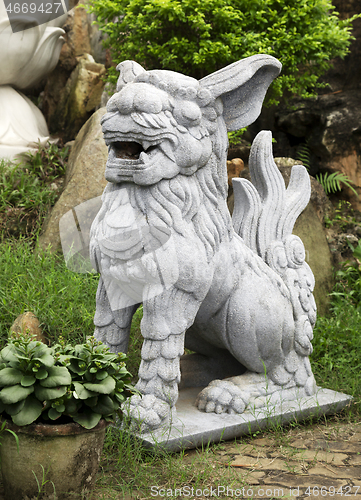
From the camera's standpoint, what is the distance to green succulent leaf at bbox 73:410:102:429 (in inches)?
76.9

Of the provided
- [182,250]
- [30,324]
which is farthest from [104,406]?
[30,324]

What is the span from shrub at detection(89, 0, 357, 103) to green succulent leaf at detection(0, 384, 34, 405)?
3.82 meters

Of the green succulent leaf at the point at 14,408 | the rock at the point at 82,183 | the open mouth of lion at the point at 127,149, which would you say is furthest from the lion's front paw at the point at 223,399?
the rock at the point at 82,183

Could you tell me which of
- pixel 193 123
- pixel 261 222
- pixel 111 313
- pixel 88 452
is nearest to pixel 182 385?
pixel 111 313

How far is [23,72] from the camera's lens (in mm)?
6352

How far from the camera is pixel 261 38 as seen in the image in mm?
4988

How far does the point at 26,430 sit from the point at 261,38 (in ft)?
14.0

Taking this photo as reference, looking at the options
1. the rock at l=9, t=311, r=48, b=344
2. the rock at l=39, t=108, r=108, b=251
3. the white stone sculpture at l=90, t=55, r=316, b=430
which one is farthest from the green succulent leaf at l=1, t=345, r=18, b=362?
the rock at l=39, t=108, r=108, b=251

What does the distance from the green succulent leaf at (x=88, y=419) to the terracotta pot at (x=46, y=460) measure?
0.08ft

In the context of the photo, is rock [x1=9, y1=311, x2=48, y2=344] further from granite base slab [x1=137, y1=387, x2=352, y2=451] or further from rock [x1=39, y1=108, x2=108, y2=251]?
rock [x1=39, y1=108, x2=108, y2=251]

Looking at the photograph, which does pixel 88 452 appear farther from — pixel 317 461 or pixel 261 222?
pixel 261 222

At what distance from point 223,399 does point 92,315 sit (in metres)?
1.45

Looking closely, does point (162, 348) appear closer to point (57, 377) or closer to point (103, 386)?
point (103, 386)

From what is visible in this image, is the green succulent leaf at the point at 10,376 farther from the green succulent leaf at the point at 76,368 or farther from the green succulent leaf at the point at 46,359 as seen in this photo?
the green succulent leaf at the point at 76,368
